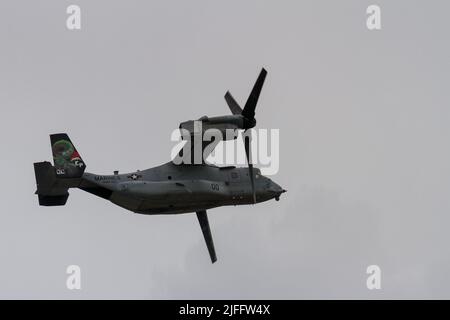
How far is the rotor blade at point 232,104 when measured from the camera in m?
104

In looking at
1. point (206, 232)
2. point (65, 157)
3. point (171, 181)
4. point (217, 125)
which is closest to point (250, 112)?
point (217, 125)

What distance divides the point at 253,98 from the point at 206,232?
1254 centimetres

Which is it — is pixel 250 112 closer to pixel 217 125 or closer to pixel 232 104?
pixel 217 125

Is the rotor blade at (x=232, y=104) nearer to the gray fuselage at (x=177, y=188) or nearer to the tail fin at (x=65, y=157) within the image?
the gray fuselage at (x=177, y=188)

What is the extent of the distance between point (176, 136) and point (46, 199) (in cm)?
975

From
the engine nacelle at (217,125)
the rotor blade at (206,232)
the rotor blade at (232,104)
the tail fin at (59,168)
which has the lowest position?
the rotor blade at (206,232)

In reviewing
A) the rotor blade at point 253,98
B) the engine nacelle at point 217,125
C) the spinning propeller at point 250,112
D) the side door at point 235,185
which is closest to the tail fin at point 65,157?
the engine nacelle at point 217,125

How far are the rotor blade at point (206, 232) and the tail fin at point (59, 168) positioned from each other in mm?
14142

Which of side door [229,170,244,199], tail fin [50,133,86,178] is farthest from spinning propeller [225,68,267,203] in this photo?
tail fin [50,133,86,178]

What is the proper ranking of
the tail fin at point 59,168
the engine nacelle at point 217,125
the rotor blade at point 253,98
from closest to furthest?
the tail fin at point 59,168, the engine nacelle at point 217,125, the rotor blade at point 253,98

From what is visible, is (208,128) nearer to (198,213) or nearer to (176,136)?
(176,136)

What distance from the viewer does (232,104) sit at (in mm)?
104562

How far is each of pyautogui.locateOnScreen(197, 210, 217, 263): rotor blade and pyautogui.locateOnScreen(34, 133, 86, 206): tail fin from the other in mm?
14142

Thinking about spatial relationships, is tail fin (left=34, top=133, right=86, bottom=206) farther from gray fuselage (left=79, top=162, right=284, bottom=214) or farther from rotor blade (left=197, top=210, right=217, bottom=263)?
rotor blade (left=197, top=210, right=217, bottom=263)
